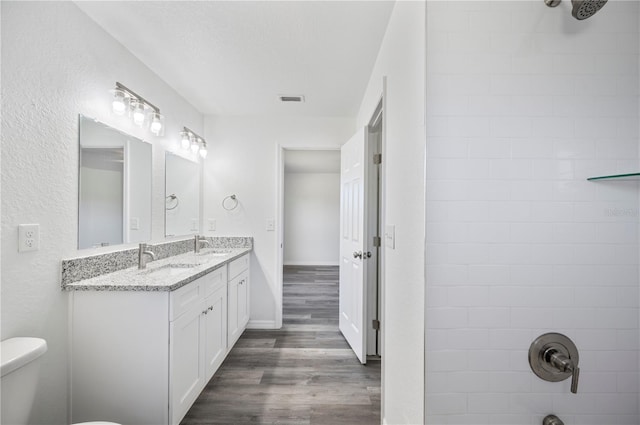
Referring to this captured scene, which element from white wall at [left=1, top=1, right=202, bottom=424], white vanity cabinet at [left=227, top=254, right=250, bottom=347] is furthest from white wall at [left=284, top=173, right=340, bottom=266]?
white wall at [left=1, top=1, right=202, bottom=424]

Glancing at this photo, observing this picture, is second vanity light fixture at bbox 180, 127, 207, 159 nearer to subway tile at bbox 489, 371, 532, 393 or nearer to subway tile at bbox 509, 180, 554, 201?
subway tile at bbox 509, 180, 554, 201

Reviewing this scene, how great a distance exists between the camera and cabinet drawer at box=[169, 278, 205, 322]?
1.52 metres

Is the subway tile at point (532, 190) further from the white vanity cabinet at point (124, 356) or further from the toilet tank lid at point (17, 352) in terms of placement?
the toilet tank lid at point (17, 352)

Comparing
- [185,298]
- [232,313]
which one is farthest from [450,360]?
[232,313]

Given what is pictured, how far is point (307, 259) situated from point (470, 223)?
6.22 meters

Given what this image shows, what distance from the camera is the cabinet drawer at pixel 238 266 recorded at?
2.55 meters

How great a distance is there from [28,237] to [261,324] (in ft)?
7.57

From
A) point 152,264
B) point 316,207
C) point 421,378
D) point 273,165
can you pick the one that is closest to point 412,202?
point 421,378

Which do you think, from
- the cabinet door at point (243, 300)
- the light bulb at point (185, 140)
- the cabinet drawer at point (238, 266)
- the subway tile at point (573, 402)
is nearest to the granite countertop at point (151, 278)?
the cabinet drawer at point (238, 266)

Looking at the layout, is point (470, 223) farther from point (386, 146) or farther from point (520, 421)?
point (386, 146)

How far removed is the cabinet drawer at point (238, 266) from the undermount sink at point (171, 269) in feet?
1.51

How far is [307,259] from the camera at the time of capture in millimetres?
6977

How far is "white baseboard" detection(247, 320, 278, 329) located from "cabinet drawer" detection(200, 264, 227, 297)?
3.31 feet

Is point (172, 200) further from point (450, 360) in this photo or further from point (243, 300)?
point (450, 360)
